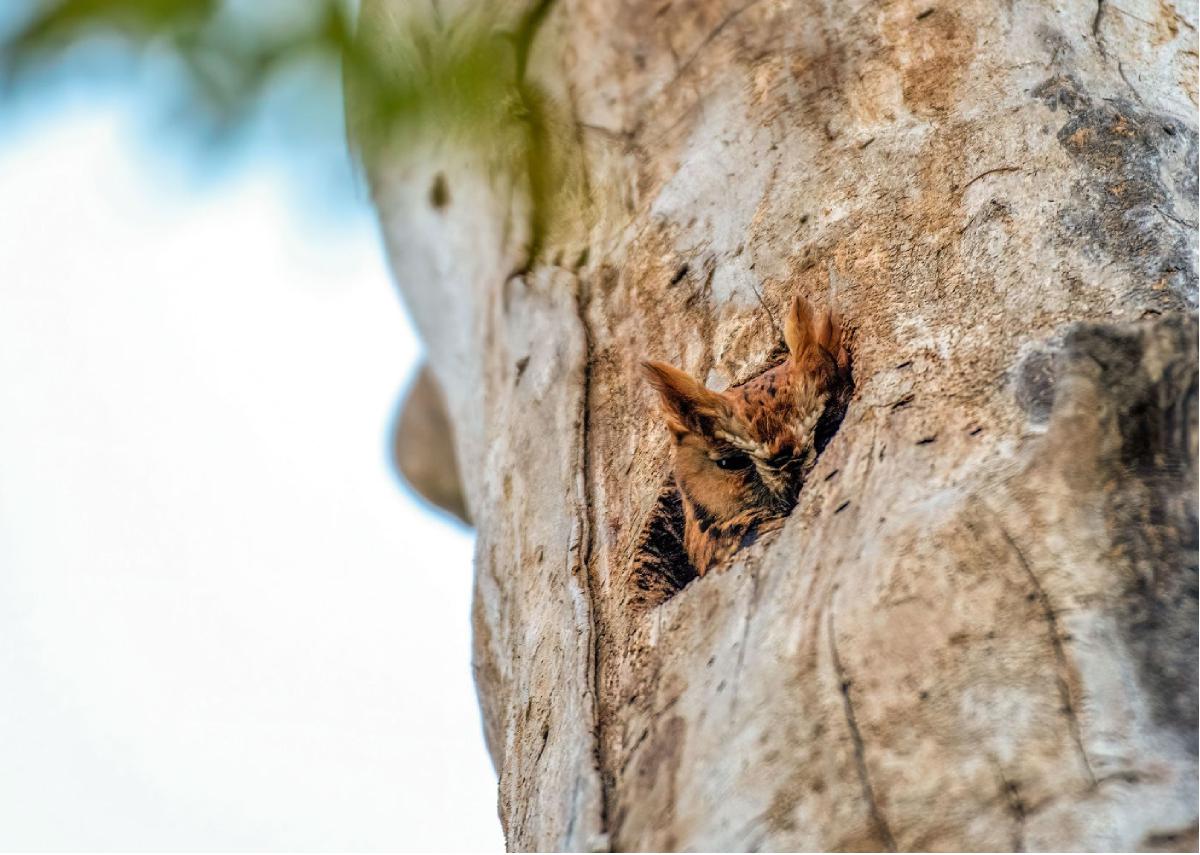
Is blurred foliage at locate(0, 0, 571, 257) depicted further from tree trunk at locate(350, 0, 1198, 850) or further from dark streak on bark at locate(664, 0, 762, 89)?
dark streak on bark at locate(664, 0, 762, 89)

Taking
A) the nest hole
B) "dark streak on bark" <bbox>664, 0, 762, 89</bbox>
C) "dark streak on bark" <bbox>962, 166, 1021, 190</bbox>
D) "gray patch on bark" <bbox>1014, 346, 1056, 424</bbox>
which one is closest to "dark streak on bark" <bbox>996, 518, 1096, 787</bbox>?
"gray patch on bark" <bbox>1014, 346, 1056, 424</bbox>

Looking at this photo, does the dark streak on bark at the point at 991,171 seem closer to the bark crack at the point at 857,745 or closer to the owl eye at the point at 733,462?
the owl eye at the point at 733,462

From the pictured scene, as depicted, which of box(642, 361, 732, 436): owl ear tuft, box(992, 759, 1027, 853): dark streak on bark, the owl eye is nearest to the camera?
box(992, 759, 1027, 853): dark streak on bark

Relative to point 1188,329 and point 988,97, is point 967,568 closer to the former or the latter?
point 1188,329

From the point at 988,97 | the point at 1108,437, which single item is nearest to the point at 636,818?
the point at 1108,437

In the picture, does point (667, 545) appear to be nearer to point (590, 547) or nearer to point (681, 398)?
point (590, 547)

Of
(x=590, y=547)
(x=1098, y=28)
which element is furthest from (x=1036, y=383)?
(x=1098, y=28)
